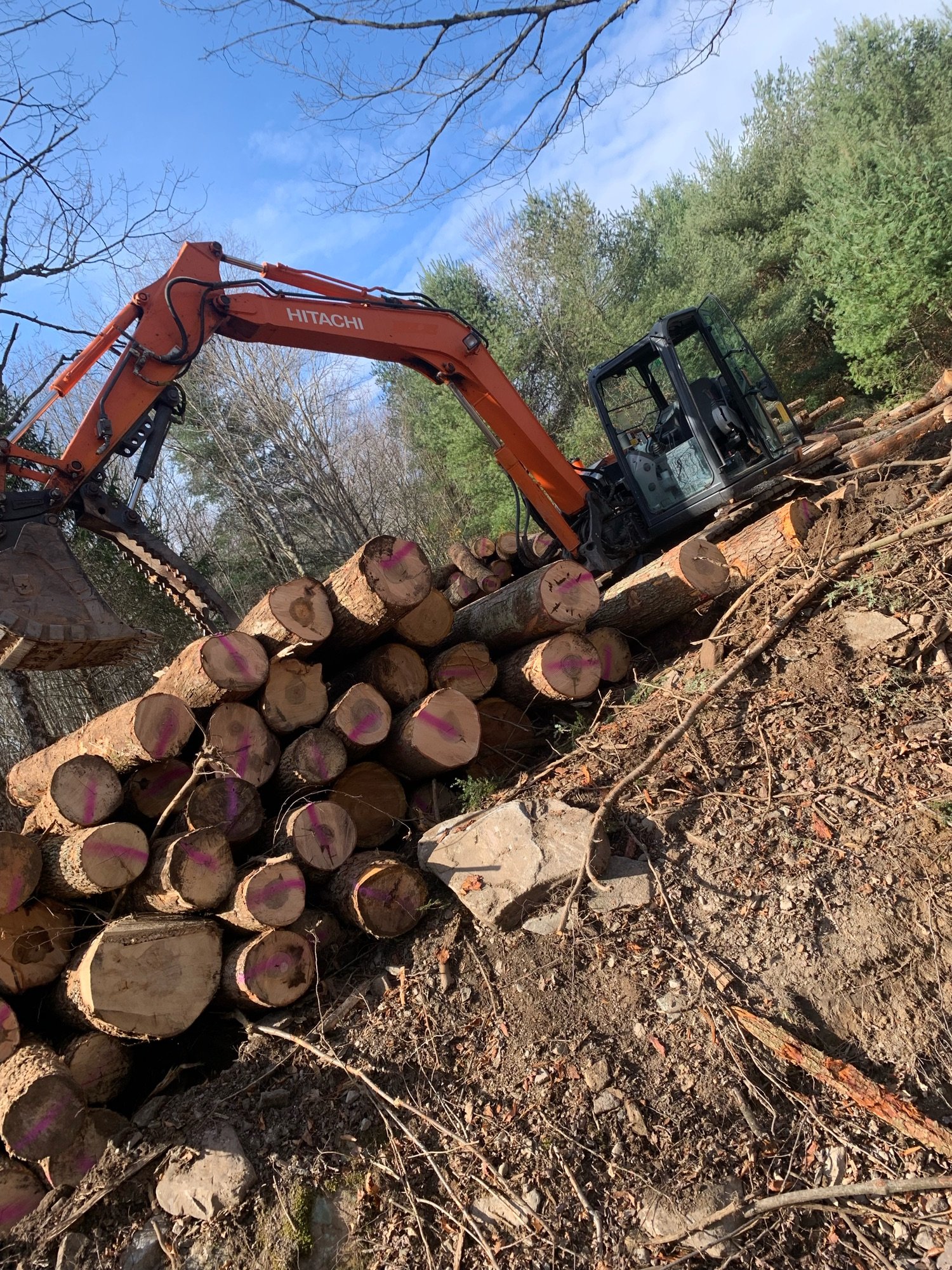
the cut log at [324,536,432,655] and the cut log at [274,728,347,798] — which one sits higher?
the cut log at [324,536,432,655]

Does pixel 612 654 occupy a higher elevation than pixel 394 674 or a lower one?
lower

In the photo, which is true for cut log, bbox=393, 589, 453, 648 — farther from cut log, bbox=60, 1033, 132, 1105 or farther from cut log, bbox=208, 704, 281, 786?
cut log, bbox=60, 1033, 132, 1105

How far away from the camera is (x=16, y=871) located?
3.76 metres

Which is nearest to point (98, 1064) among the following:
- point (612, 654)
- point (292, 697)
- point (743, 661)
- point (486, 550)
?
point (292, 697)

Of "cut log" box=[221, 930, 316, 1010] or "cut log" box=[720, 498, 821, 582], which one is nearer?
"cut log" box=[221, 930, 316, 1010]

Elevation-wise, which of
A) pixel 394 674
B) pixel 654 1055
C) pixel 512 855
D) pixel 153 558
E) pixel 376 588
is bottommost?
pixel 654 1055

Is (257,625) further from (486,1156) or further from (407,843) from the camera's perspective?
(486,1156)

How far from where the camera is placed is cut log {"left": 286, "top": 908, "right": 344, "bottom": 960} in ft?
12.9

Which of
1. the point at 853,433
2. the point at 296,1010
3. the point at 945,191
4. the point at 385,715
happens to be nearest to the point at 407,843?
the point at 385,715

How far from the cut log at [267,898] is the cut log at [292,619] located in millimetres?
1256

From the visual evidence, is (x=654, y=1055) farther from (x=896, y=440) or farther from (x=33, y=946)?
(x=896, y=440)

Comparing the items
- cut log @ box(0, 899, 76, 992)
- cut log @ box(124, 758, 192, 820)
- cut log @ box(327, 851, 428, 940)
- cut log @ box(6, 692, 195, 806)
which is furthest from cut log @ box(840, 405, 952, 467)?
cut log @ box(0, 899, 76, 992)

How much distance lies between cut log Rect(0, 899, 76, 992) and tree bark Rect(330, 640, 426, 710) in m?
2.03

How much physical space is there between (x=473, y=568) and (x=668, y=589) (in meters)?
3.23
